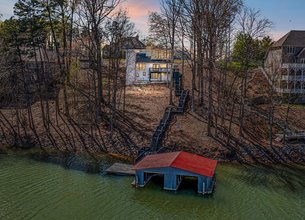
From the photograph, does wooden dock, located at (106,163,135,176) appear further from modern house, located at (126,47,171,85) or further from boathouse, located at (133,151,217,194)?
modern house, located at (126,47,171,85)

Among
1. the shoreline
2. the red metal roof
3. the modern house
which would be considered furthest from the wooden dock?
the modern house

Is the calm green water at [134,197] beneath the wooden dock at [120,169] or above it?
beneath

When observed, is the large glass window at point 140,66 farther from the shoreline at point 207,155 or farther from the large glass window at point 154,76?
the shoreline at point 207,155

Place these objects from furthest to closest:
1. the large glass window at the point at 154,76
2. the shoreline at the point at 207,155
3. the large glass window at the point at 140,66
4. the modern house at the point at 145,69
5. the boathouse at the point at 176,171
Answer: the large glass window at the point at 140,66
the large glass window at the point at 154,76
the modern house at the point at 145,69
the shoreline at the point at 207,155
the boathouse at the point at 176,171

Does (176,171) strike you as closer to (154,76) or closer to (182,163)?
(182,163)

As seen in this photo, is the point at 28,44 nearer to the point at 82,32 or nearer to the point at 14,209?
the point at 82,32

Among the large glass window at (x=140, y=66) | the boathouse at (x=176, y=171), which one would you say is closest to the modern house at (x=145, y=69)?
the large glass window at (x=140, y=66)

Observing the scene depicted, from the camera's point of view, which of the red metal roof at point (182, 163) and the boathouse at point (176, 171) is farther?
the red metal roof at point (182, 163)
